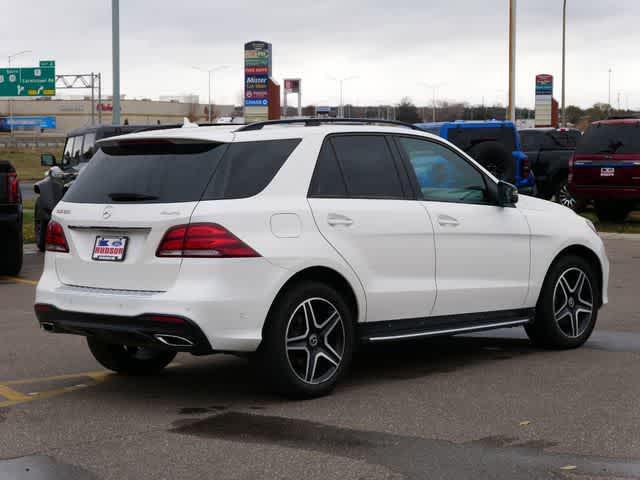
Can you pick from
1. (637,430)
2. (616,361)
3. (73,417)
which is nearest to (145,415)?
(73,417)

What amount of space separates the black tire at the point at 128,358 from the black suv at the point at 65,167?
8.82m

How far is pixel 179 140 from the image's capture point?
7.02m

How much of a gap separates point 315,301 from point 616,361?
2.58 m

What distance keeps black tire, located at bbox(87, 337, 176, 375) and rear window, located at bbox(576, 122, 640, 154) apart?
1583 cm

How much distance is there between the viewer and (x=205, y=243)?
21.6 feet

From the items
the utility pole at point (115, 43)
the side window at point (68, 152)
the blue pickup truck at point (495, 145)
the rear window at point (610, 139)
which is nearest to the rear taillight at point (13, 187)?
the side window at point (68, 152)

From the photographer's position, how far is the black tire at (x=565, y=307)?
8.75 m

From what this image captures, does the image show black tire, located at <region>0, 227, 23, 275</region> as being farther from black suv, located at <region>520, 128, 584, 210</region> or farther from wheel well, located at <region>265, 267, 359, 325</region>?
black suv, located at <region>520, 128, 584, 210</region>

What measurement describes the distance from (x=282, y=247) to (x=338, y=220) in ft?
1.77

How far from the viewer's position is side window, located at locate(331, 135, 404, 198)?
749 cm

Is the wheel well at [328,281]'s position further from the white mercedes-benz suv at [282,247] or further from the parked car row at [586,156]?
the parked car row at [586,156]

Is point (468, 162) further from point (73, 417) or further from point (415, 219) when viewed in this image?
point (73, 417)

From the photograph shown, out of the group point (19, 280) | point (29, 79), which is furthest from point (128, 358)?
point (29, 79)

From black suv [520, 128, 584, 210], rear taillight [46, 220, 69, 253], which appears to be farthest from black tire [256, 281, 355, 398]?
black suv [520, 128, 584, 210]
